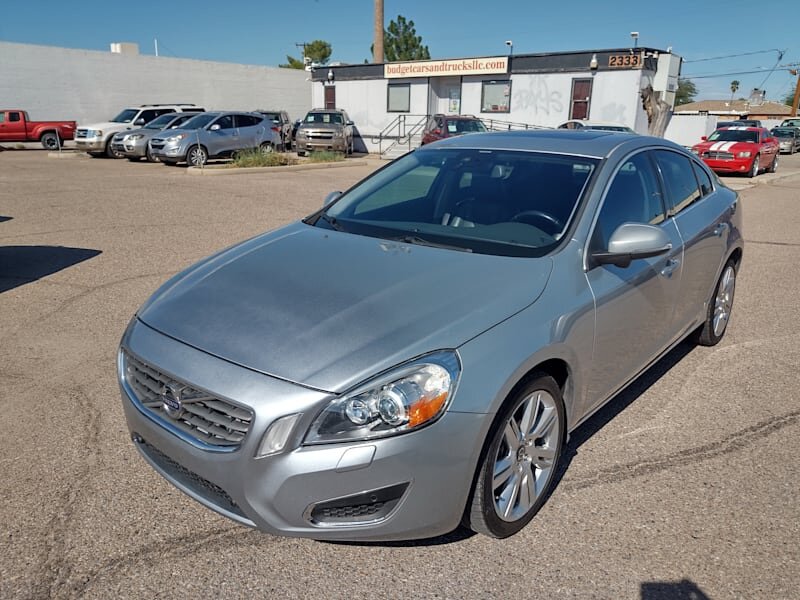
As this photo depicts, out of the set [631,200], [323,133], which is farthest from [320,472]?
[323,133]

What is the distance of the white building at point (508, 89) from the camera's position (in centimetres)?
2431

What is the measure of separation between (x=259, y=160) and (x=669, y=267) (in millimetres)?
17078

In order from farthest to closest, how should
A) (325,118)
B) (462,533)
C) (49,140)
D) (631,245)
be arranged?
(49,140), (325,118), (631,245), (462,533)

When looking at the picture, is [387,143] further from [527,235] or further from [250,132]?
[527,235]

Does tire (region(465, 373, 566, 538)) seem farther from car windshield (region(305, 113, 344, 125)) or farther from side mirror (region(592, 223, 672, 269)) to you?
car windshield (region(305, 113, 344, 125))


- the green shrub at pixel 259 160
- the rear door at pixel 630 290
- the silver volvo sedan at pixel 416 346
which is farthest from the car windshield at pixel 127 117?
the rear door at pixel 630 290

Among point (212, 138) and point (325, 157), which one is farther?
point (325, 157)

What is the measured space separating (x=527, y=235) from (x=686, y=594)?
1.75 metres

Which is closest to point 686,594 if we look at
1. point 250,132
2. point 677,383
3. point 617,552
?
point 617,552

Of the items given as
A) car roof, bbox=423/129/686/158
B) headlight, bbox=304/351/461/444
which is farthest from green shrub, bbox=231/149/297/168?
headlight, bbox=304/351/461/444

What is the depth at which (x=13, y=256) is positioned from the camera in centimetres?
760

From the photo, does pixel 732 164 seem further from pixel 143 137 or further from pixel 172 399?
pixel 172 399

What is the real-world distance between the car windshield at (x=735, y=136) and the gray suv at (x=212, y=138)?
15247 millimetres

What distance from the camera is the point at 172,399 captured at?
255 cm
